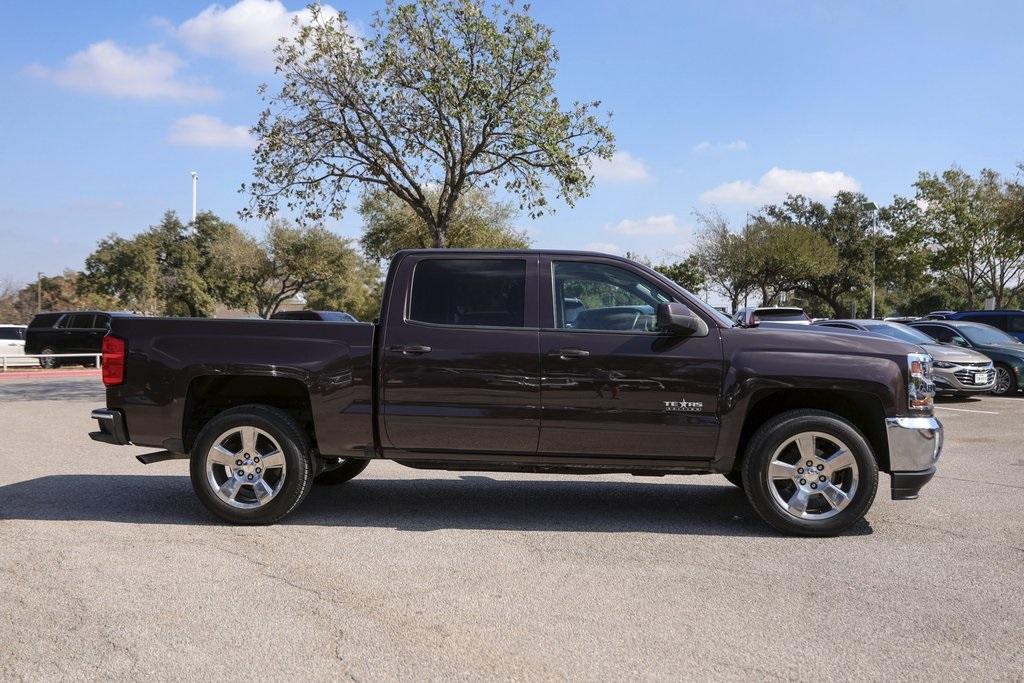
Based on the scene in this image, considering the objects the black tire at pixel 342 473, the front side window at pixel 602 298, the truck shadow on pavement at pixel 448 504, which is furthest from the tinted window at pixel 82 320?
the front side window at pixel 602 298

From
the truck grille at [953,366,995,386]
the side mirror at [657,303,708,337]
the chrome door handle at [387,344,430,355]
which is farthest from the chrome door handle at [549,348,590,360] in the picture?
the truck grille at [953,366,995,386]

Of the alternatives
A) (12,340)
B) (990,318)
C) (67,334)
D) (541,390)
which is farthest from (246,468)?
(12,340)

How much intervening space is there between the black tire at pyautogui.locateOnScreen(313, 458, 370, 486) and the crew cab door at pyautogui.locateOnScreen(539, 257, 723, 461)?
223cm

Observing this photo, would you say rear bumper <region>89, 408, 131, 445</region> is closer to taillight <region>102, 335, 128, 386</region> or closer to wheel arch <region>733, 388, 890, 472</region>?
taillight <region>102, 335, 128, 386</region>

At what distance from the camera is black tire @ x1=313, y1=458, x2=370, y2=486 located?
24.7ft

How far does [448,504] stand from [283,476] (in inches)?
53.6

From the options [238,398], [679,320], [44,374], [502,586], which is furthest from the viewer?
[44,374]

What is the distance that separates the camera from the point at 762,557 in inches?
212

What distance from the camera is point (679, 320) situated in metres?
5.77

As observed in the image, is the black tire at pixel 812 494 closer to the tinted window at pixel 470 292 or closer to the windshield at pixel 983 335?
the tinted window at pixel 470 292

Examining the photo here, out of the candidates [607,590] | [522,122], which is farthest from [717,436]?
[522,122]

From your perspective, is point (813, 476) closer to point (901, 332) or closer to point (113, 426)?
point (113, 426)

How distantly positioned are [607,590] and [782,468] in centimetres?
183

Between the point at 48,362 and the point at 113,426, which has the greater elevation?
the point at 113,426
